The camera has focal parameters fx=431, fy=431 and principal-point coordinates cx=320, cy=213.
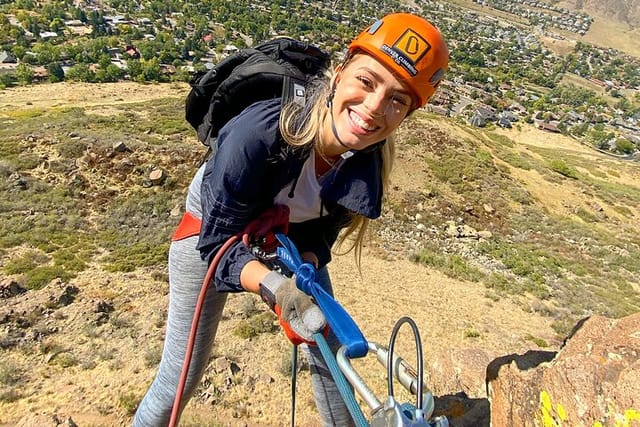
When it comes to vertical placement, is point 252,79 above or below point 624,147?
above

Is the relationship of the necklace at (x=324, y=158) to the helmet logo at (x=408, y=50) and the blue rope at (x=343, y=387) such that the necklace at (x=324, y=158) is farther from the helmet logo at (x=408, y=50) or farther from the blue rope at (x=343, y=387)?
the blue rope at (x=343, y=387)

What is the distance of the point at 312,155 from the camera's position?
7.00 ft

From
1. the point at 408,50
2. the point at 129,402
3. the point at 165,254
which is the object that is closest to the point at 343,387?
the point at 408,50

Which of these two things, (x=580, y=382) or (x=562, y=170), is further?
(x=562, y=170)

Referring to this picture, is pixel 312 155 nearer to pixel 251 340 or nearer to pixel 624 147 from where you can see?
pixel 251 340

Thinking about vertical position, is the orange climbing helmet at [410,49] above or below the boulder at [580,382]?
above

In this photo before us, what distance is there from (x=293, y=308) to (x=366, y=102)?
0.93 meters

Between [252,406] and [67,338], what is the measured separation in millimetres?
3083

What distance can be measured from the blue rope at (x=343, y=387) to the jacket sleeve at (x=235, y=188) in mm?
640

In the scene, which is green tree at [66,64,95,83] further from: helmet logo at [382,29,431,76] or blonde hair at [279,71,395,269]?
helmet logo at [382,29,431,76]

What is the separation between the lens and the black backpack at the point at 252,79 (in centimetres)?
220

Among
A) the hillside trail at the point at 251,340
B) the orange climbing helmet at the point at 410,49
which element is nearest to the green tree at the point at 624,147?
the hillside trail at the point at 251,340

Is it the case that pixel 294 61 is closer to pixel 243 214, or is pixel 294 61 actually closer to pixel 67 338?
pixel 243 214

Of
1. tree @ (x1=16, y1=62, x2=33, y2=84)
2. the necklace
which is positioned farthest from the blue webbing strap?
tree @ (x1=16, y1=62, x2=33, y2=84)
